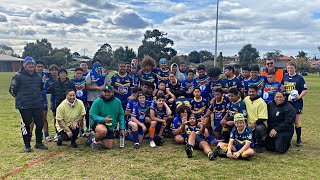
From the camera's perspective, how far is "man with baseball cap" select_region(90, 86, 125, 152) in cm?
692

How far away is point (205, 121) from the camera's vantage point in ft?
23.8

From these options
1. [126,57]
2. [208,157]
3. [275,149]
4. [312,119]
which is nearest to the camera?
[208,157]

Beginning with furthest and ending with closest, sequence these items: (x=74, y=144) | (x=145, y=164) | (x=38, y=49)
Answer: (x=38, y=49) < (x=74, y=144) < (x=145, y=164)

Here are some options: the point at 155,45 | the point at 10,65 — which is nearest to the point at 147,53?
the point at 155,45

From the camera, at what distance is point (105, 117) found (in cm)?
705

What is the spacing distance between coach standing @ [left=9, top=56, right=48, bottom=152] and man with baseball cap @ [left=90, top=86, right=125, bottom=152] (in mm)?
1129

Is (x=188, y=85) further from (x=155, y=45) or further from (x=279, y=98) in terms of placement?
(x=155, y=45)

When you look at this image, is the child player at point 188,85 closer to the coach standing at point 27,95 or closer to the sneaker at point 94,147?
the sneaker at point 94,147

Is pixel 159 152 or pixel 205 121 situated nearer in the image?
pixel 159 152

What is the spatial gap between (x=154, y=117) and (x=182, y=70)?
217cm

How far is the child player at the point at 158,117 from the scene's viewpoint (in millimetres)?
7414

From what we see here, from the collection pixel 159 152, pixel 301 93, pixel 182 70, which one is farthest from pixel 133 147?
pixel 301 93

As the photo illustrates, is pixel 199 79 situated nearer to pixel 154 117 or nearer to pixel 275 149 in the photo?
pixel 154 117

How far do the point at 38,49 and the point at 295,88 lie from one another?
283 feet
